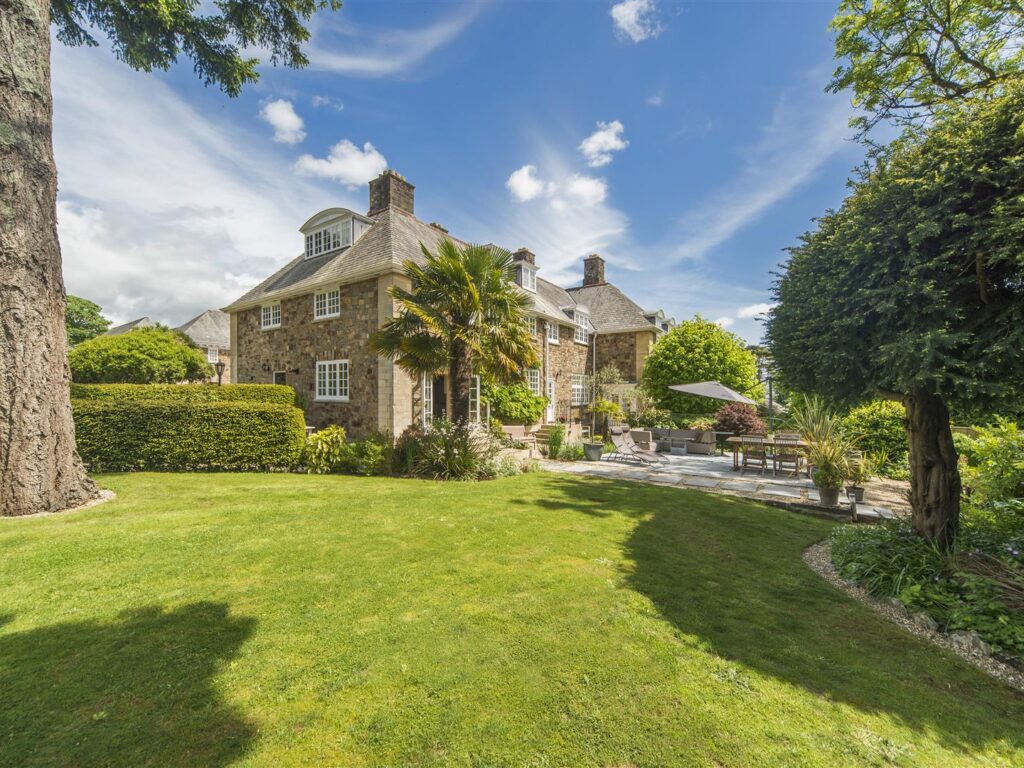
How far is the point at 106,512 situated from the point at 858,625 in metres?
9.64

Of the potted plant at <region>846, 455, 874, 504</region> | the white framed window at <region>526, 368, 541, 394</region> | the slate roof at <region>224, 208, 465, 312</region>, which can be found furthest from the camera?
the white framed window at <region>526, 368, 541, 394</region>

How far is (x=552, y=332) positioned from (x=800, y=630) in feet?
58.1

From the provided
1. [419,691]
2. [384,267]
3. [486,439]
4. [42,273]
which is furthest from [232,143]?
[419,691]

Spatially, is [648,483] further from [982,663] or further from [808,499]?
[982,663]

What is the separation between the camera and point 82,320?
40.3 metres

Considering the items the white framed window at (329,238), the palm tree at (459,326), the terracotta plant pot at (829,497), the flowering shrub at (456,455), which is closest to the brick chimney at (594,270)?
the white framed window at (329,238)

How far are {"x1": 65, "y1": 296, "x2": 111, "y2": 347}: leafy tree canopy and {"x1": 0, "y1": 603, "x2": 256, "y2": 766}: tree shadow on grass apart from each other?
52499 mm

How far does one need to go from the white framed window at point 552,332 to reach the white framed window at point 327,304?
9597 millimetres

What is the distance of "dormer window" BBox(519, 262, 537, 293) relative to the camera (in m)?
20.3

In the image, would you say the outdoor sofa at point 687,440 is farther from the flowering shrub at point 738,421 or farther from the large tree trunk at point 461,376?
the large tree trunk at point 461,376

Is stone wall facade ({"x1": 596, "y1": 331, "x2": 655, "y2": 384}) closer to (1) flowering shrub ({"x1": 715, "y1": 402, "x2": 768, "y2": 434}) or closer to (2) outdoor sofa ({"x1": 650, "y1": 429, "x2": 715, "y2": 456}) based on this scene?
(1) flowering shrub ({"x1": 715, "y1": 402, "x2": 768, "y2": 434})

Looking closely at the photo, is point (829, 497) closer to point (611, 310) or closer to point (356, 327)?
point (356, 327)

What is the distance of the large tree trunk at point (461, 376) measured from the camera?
10.1 metres

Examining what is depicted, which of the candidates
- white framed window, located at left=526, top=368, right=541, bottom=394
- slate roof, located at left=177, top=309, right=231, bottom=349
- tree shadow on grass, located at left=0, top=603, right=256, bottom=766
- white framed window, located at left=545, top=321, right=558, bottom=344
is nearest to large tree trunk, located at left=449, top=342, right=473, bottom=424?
tree shadow on grass, located at left=0, top=603, right=256, bottom=766
